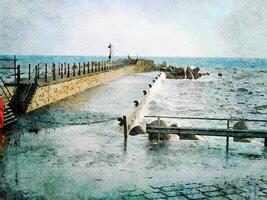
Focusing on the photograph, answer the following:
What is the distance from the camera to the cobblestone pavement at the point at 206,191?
7.58 meters

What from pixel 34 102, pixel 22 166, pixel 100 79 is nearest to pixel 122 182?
pixel 22 166

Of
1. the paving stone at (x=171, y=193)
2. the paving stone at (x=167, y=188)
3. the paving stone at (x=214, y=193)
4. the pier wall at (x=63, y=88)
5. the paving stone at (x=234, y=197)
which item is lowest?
the paving stone at (x=171, y=193)

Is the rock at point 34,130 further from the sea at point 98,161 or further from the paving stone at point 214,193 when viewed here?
the paving stone at point 214,193

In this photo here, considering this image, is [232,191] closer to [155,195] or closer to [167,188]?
[167,188]

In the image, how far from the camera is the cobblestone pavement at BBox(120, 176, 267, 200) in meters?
7.58

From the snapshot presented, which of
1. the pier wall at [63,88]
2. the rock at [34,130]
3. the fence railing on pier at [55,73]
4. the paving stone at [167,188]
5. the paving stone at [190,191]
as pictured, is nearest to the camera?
the paving stone at [190,191]

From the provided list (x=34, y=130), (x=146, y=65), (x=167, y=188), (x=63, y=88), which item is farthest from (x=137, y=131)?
(x=146, y=65)

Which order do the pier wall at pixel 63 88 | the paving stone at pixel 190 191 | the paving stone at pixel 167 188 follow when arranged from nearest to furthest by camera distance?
the paving stone at pixel 190 191 < the paving stone at pixel 167 188 < the pier wall at pixel 63 88

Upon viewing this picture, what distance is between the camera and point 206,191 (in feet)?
26.1

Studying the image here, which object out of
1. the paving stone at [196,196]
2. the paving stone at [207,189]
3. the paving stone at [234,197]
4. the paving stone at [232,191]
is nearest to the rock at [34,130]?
the paving stone at [207,189]

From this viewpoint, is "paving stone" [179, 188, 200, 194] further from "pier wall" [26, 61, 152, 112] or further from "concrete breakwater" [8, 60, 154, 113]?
"pier wall" [26, 61, 152, 112]

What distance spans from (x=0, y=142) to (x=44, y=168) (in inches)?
125

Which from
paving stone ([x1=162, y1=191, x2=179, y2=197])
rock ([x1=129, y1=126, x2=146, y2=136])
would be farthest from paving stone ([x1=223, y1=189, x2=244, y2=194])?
rock ([x1=129, y1=126, x2=146, y2=136])

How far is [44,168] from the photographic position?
9328 millimetres
